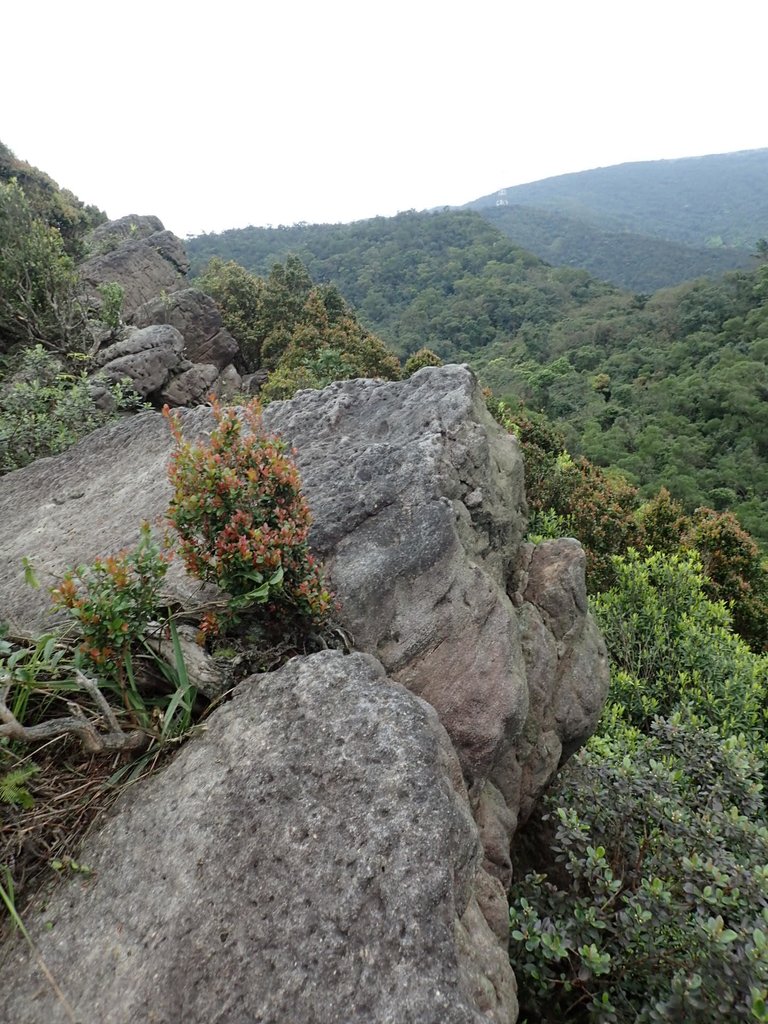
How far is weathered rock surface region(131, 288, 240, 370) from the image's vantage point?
16.5m

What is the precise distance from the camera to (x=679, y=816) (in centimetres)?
348

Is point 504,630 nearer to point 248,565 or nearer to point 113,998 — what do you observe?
point 248,565

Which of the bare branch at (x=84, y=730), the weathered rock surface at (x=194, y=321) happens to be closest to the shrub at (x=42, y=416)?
the bare branch at (x=84, y=730)

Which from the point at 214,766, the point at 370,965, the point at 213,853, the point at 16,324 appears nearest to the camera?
the point at 370,965

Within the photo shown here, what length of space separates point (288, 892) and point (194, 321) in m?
16.9

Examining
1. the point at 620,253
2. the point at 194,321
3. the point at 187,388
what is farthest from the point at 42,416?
the point at 620,253

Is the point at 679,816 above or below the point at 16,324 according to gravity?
below

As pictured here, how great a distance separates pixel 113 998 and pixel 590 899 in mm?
2500

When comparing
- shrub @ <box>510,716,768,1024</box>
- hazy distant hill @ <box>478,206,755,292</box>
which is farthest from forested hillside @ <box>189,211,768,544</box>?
hazy distant hill @ <box>478,206,755,292</box>

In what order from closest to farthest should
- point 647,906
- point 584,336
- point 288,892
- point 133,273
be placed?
point 288,892 → point 647,906 → point 133,273 → point 584,336

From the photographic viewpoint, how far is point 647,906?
2.94 metres

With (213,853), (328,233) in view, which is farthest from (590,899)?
(328,233)

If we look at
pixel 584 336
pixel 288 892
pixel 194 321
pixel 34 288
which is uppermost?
pixel 34 288

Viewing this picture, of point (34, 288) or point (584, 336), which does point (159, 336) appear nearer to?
point (34, 288)
